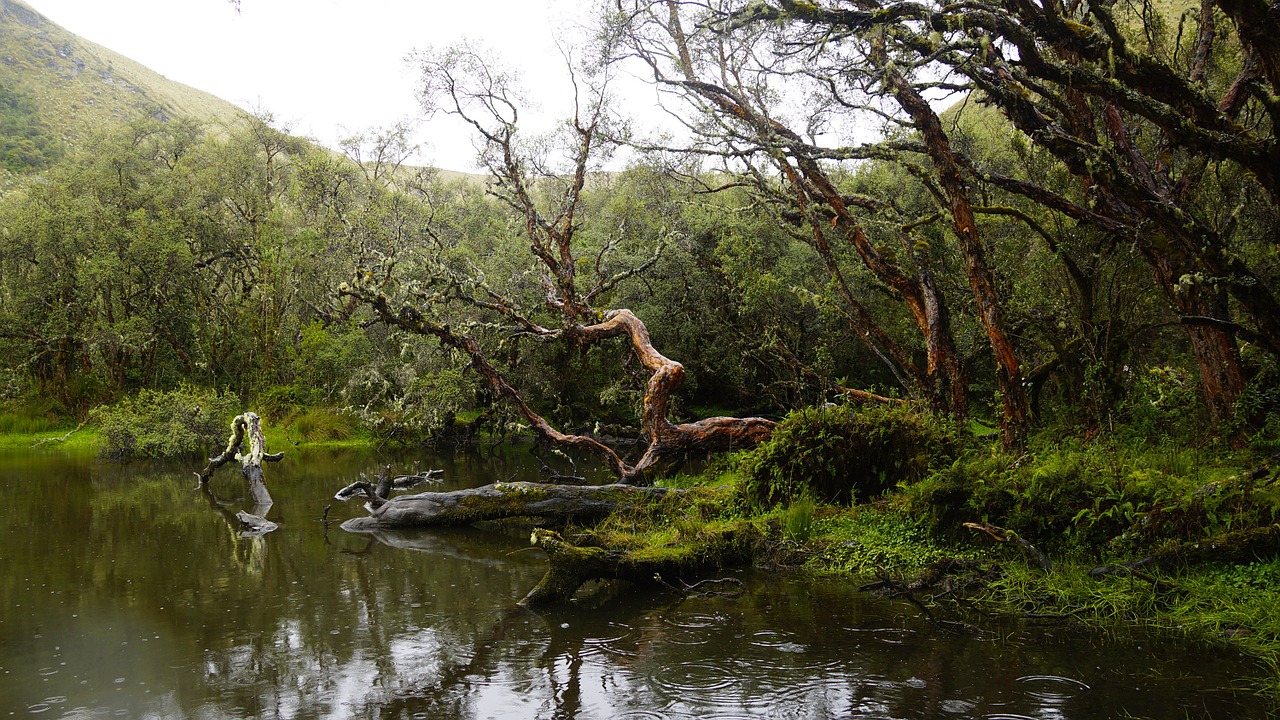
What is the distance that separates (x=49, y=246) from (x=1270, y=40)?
1320 inches

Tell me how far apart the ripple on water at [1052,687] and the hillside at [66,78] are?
48.9 m

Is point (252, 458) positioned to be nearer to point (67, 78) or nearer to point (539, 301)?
point (539, 301)

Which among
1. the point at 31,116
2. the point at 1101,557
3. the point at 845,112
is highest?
the point at 31,116

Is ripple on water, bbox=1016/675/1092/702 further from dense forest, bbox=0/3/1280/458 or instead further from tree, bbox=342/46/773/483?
tree, bbox=342/46/773/483

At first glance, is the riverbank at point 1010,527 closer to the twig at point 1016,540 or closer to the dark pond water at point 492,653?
the twig at point 1016,540

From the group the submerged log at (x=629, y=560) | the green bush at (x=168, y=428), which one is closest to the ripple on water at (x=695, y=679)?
the submerged log at (x=629, y=560)

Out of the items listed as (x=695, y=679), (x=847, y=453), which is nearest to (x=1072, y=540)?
(x=847, y=453)

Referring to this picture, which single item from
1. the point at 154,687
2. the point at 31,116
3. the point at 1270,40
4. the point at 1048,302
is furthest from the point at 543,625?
the point at 31,116

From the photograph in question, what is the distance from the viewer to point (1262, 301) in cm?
622

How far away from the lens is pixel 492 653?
5.94 metres

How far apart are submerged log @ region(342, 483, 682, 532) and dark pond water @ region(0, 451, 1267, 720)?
717mm

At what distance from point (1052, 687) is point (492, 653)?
12.9 feet

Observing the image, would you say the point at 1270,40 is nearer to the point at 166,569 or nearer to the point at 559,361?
the point at 166,569

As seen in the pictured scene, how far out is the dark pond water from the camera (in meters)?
4.86
